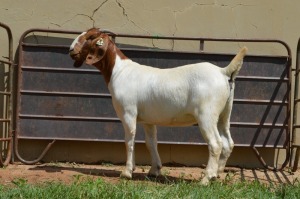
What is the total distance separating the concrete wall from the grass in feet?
6.77

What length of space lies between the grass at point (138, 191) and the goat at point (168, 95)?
47 cm

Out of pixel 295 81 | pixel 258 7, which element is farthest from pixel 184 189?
pixel 258 7

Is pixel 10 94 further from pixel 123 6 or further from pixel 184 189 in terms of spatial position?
pixel 184 189

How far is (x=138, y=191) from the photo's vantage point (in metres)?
4.56

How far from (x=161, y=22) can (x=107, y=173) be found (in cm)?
226

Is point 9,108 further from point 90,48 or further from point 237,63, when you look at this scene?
point 237,63

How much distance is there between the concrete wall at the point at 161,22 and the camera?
7164mm

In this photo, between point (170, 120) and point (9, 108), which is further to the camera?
point (9, 108)

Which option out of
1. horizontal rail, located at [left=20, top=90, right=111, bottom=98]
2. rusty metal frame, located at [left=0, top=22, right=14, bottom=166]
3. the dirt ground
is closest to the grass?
the dirt ground

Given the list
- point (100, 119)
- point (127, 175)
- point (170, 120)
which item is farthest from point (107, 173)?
point (170, 120)

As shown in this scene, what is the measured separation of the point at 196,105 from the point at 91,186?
1390 mm

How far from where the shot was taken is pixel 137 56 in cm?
705

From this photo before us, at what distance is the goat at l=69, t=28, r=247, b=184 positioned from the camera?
5367mm

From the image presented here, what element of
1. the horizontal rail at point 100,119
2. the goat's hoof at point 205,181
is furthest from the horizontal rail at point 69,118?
the goat's hoof at point 205,181
